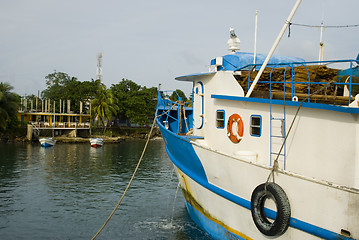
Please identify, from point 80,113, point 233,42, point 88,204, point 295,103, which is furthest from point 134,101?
point 295,103

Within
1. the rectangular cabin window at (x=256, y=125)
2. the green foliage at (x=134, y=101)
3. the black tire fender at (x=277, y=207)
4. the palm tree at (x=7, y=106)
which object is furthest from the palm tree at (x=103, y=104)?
the black tire fender at (x=277, y=207)

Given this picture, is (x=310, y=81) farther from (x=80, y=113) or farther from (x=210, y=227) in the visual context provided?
(x=80, y=113)

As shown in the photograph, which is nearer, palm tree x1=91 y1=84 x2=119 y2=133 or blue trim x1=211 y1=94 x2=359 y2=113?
blue trim x1=211 y1=94 x2=359 y2=113

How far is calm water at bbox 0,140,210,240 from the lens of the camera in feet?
44.2

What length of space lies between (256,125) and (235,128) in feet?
2.96

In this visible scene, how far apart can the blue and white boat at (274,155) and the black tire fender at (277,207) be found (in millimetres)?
23

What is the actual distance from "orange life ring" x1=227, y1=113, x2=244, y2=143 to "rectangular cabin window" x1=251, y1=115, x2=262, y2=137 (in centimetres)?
42

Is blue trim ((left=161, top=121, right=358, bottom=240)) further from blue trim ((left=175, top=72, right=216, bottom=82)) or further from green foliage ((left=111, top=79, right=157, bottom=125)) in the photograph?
green foliage ((left=111, top=79, right=157, bottom=125))

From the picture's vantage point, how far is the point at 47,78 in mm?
89688

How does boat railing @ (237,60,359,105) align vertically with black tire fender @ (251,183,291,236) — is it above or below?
above

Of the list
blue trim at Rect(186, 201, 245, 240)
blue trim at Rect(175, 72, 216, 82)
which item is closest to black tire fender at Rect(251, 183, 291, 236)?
blue trim at Rect(186, 201, 245, 240)

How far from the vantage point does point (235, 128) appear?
10.9m

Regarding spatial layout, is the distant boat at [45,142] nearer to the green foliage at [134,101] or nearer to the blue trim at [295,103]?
the green foliage at [134,101]

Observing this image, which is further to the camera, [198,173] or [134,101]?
[134,101]
